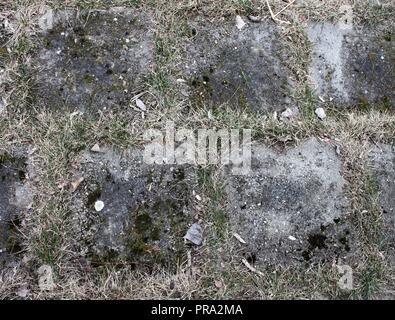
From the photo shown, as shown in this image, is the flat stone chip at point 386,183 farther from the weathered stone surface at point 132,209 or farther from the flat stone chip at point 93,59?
the flat stone chip at point 93,59

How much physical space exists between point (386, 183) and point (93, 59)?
1703 mm

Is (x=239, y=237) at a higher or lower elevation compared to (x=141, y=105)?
lower

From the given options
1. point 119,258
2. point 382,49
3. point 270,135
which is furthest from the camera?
point 382,49

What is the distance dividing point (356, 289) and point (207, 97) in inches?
49.1

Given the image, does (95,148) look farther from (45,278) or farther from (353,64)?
(353,64)

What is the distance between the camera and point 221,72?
2.84 metres

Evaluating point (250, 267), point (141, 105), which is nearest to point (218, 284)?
point (250, 267)

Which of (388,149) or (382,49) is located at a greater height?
(382,49)

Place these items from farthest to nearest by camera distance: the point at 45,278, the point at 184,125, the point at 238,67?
the point at 238,67
the point at 184,125
the point at 45,278

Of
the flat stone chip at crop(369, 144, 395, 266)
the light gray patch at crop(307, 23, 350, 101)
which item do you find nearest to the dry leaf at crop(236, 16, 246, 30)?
the light gray patch at crop(307, 23, 350, 101)

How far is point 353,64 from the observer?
2.95 meters

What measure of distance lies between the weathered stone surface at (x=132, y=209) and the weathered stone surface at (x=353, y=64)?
0.96 metres

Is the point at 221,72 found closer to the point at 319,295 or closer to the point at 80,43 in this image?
the point at 80,43
